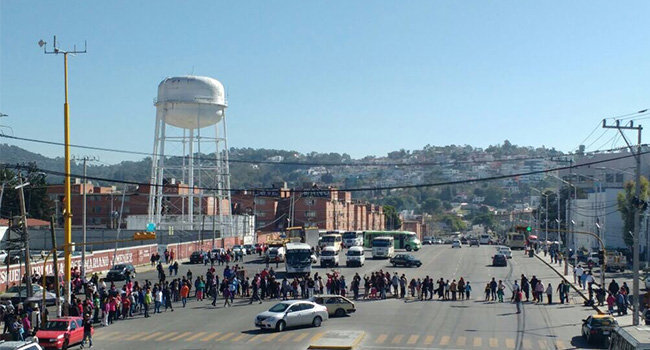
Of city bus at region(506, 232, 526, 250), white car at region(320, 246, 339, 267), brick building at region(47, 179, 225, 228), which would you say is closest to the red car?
white car at region(320, 246, 339, 267)

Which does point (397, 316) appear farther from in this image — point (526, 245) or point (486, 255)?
point (526, 245)

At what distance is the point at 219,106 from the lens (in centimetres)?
9631

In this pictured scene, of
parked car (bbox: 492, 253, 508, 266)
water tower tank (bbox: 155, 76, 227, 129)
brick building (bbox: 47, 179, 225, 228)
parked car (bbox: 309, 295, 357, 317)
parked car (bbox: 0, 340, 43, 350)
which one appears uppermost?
water tower tank (bbox: 155, 76, 227, 129)

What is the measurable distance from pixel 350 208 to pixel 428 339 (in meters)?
129

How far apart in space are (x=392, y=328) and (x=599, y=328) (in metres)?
8.45

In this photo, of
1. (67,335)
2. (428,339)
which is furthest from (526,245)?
(67,335)

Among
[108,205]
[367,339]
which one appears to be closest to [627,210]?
[367,339]

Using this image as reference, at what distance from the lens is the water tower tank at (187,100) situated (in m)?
94.0

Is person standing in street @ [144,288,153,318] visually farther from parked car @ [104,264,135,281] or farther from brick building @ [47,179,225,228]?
brick building @ [47,179,225,228]

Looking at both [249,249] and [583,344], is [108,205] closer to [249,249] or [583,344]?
[249,249]

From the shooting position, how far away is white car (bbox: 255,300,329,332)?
34.2 meters

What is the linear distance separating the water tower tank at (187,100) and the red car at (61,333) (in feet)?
211

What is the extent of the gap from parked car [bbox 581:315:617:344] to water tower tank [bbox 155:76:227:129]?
68819mm

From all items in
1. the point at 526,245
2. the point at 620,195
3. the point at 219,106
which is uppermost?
the point at 219,106
